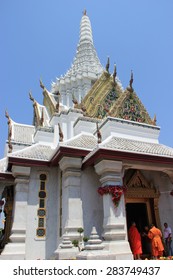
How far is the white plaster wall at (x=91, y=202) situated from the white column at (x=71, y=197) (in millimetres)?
224

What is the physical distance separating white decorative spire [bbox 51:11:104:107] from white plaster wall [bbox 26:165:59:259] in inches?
325

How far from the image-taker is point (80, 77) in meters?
18.5

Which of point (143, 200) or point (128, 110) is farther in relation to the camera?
point (128, 110)

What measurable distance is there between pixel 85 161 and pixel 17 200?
2920 millimetres

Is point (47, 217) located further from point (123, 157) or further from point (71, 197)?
point (123, 157)

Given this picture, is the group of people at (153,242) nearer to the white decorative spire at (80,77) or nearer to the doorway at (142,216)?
the doorway at (142,216)

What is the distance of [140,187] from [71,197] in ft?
9.96

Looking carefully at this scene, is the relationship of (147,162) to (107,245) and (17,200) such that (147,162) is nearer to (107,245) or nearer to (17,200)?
(107,245)

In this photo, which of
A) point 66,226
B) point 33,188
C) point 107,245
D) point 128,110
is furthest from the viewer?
point 128,110

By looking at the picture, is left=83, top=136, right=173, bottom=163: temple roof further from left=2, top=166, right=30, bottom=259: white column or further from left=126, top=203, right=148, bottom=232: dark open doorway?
left=126, top=203, right=148, bottom=232: dark open doorway

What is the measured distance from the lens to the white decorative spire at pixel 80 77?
18.4m

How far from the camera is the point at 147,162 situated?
909 centimetres

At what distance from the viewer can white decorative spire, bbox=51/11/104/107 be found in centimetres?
1836
